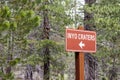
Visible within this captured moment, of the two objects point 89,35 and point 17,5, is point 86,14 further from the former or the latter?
point 89,35

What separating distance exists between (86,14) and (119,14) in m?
1.15

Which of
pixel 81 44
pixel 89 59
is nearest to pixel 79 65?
pixel 81 44

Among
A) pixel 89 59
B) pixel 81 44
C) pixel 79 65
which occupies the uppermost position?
pixel 81 44

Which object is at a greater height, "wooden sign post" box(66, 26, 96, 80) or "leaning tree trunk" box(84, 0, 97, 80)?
"wooden sign post" box(66, 26, 96, 80)

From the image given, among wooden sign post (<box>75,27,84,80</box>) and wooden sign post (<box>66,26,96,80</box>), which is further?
wooden sign post (<box>75,27,84,80</box>)

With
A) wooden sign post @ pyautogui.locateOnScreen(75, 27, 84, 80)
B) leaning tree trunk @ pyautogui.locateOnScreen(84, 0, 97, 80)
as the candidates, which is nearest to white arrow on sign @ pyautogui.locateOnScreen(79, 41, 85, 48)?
wooden sign post @ pyautogui.locateOnScreen(75, 27, 84, 80)

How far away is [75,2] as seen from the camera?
9.53 meters

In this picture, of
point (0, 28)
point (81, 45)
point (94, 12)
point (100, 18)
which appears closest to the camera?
point (81, 45)

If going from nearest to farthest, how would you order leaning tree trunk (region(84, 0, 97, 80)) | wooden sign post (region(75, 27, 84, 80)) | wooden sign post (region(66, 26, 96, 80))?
wooden sign post (region(66, 26, 96, 80))
wooden sign post (region(75, 27, 84, 80))
leaning tree trunk (region(84, 0, 97, 80))

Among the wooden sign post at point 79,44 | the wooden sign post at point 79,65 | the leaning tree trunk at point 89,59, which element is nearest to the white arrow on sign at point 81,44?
the wooden sign post at point 79,44

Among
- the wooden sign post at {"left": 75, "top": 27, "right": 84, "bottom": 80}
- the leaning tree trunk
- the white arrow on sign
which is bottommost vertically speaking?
the leaning tree trunk

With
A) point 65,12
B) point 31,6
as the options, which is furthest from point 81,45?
point 65,12

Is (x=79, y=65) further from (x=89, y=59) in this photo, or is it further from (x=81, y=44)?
(x=89, y=59)

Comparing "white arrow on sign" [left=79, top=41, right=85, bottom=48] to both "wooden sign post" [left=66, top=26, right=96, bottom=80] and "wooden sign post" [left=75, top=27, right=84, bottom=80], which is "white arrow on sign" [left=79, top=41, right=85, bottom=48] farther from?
"wooden sign post" [left=75, top=27, right=84, bottom=80]
